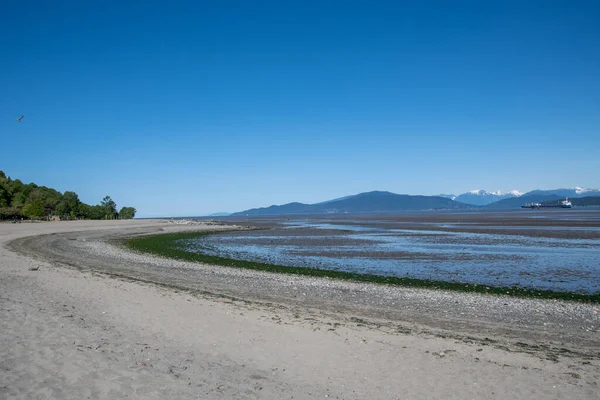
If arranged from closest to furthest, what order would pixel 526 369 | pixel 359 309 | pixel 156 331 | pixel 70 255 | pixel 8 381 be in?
pixel 8 381 → pixel 526 369 → pixel 156 331 → pixel 359 309 → pixel 70 255

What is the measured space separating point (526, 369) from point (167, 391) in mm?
7410

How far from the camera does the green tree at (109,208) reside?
136 m

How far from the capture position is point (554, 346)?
33.9ft

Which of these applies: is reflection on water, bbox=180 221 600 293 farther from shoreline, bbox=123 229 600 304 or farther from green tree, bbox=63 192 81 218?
green tree, bbox=63 192 81 218

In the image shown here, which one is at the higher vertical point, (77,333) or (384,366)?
(77,333)

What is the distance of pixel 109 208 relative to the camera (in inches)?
5438

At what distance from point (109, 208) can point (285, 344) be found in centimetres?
14390

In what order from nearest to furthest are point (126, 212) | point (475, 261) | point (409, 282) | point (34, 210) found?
1. point (409, 282)
2. point (475, 261)
3. point (34, 210)
4. point (126, 212)

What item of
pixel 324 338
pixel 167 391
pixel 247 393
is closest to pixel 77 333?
pixel 167 391

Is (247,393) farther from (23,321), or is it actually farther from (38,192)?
(38,192)

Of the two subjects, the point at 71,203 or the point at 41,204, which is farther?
the point at 71,203

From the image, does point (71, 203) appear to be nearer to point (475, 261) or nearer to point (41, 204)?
point (41, 204)

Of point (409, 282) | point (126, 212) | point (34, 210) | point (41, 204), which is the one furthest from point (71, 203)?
point (409, 282)

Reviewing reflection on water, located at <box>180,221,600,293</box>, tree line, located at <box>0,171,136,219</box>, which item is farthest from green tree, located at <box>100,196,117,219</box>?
reflection on water, located at <box>180,221,600,293</box>
